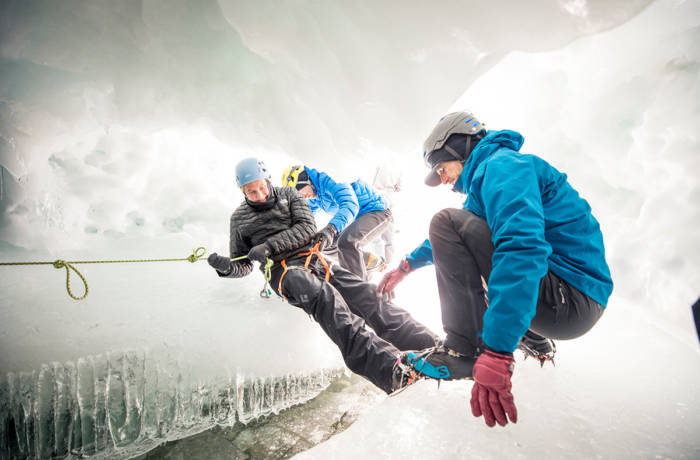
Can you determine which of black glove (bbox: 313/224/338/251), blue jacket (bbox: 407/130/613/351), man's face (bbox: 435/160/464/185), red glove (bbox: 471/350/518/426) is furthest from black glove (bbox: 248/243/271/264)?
red glove (bbox: 471/350/518/426)

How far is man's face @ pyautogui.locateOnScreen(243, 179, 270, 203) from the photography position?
2363mm

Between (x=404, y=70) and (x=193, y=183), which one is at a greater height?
(x=404, y=70)

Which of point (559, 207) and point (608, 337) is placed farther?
point (608, 337)

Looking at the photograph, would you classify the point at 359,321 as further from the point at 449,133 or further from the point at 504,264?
the point at 449,133

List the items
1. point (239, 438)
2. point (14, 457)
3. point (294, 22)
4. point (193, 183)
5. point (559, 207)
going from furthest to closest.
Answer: point (193, 183)
point (294, 22)
point (239, 438)
point (14, 457)
point (559, 207)

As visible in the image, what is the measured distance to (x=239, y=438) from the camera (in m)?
1.65

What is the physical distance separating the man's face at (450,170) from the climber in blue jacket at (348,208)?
1.27m

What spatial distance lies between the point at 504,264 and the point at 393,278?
0.94 metres

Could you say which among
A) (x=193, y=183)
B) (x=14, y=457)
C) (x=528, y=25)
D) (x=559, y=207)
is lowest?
(x=14, y=457)

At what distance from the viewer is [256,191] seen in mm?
2365

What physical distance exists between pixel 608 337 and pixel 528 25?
6.10 meters

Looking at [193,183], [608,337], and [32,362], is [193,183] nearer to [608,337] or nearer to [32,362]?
[32,362]

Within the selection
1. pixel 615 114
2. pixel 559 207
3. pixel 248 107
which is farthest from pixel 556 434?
pixel 248 107

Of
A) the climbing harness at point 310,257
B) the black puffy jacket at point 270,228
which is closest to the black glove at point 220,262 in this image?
the black puffy jacket at point 270,228
